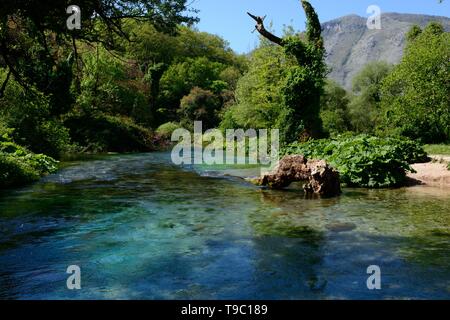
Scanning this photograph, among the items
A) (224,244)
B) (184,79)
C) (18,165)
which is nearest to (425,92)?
(224,244)

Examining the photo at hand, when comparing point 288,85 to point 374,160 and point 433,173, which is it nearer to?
point 374,160

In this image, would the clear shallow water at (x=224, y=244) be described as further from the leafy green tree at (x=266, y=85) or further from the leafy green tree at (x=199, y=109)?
the leafy green tree at (x=199, y=109)

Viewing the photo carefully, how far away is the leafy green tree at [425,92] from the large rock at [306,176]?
1319 centimetres

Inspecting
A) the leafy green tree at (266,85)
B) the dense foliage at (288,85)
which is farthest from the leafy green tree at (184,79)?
the dense foliage at (288,85)

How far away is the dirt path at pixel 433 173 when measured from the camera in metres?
15.7

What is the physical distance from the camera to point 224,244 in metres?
8.33

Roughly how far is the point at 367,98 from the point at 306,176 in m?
43.9

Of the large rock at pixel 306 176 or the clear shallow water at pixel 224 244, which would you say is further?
the large rock at pixel 306 176

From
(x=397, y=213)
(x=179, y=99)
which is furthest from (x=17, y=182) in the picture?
(x=179, y=99)

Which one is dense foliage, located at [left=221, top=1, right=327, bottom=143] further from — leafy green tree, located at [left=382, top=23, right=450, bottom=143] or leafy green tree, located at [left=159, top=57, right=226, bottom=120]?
leafy green tree, located at [left=159, top=57, right=226, bottom=120]

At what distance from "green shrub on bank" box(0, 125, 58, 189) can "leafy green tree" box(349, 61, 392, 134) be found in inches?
1358
